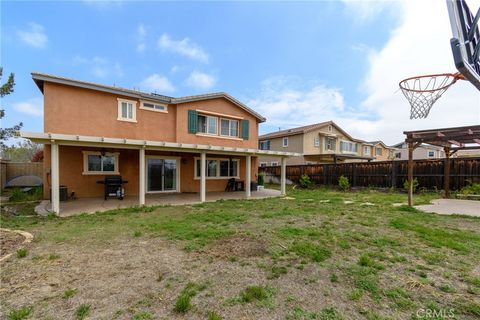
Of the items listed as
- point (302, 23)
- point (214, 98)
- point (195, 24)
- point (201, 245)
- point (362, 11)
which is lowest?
point (201, 245)

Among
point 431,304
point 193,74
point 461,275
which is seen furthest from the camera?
point 193,74

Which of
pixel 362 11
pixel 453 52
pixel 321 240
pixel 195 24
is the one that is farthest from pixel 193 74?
pixel 453 52

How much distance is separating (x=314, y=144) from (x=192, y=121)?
→ 56.9 feet

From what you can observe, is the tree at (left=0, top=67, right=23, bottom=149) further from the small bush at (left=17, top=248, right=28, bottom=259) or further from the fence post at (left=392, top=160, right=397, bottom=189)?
the fence post at (left=392, top=160, right=397, bottom=189)

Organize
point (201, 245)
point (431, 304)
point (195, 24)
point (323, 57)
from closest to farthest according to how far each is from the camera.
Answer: point (431, 304) < point (201, 245) < point (195, 24) < point (323, 57)

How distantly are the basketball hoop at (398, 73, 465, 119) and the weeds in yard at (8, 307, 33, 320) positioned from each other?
7873 mm

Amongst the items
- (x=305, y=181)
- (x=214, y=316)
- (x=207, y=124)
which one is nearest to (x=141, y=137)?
(x=207, y=124)

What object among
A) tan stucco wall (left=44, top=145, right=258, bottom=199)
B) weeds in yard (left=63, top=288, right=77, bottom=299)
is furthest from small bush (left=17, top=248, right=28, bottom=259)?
tan stucco wall (left=44, top=145, right=258, bottom=199)

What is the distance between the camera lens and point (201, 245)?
468 centimetres

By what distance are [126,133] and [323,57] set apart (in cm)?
1128

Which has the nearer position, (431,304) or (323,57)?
(431,304)

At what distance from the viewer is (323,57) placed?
13.7 metres

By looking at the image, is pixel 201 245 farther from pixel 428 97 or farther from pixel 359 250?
pixel 428 97

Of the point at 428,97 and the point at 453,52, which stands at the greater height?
the point at 428,97
